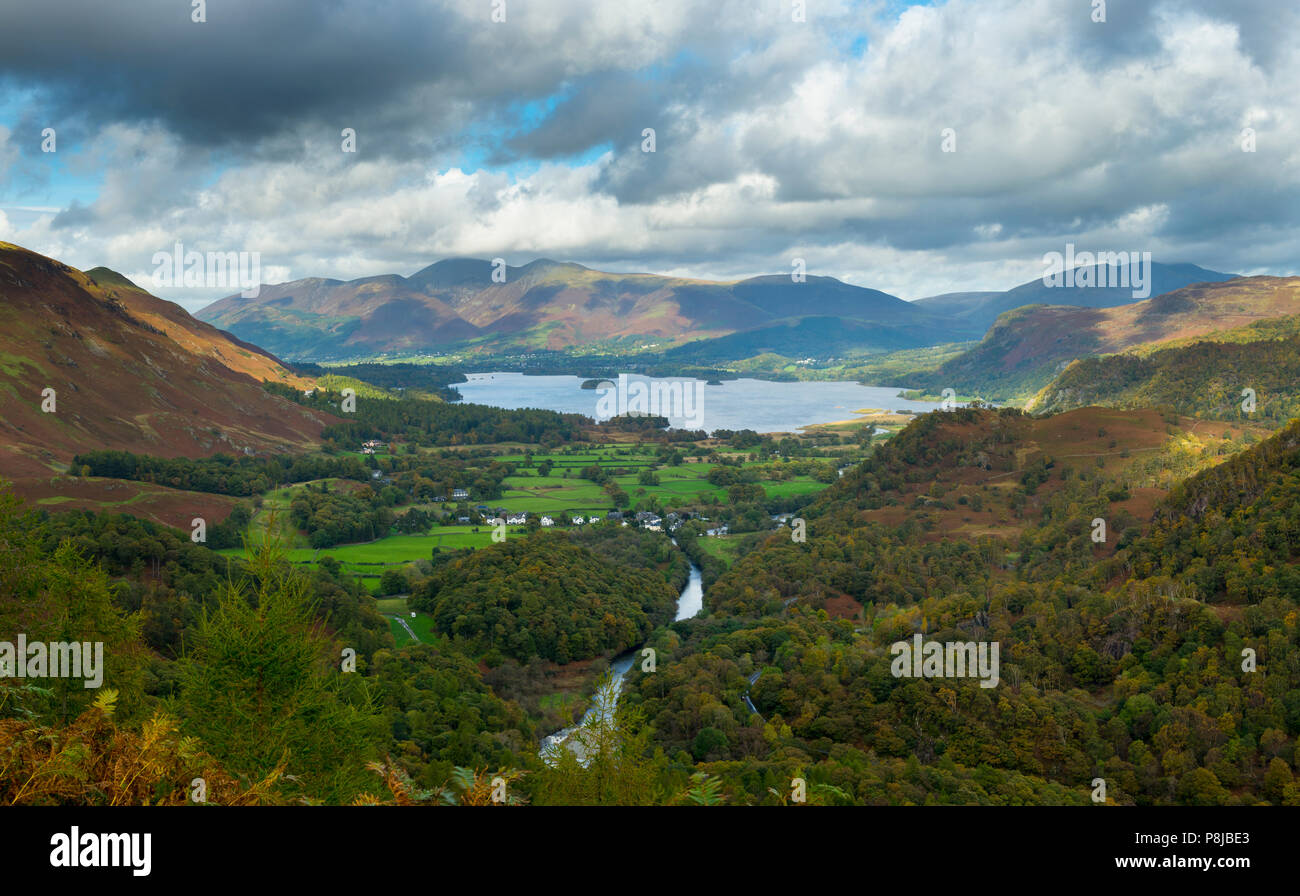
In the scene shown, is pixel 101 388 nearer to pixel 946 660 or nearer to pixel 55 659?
pixel 55 659

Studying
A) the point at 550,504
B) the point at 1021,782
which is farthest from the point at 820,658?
the point at 550,504

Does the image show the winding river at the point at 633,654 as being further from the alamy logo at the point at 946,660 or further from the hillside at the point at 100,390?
the hillside at the point at 100,390

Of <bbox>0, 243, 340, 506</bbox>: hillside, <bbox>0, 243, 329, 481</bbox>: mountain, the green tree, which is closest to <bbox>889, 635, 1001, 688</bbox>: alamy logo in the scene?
the green tree
